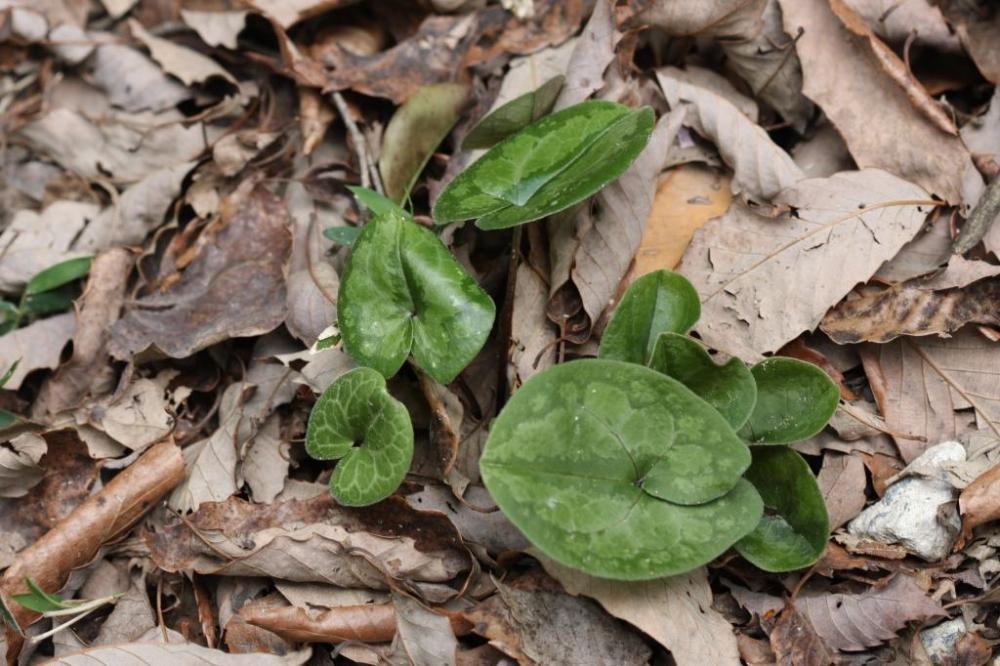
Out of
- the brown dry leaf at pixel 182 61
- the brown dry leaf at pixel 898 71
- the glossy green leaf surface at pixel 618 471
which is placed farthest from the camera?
the brown dry leaf at pixel 182 61

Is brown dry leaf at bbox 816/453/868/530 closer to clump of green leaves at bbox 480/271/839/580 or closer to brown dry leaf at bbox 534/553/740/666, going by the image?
clump of green leaves at bbox 480/271/839/580

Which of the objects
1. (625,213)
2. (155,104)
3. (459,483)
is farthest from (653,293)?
(155,104)

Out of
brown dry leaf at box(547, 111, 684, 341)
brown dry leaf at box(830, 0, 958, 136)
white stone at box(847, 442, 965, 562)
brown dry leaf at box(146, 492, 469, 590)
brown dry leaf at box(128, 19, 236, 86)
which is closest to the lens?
white stone at box(847, 442, 965, 562)

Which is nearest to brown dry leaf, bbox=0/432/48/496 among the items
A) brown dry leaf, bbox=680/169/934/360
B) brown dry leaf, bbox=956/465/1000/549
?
brown dry leaf, bbox=680/169/934/360

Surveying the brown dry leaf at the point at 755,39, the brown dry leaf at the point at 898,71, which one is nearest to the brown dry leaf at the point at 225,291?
the brown dry leaf at the point at 755,39

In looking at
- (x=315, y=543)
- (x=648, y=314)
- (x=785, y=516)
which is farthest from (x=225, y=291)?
(x=785, y=516)

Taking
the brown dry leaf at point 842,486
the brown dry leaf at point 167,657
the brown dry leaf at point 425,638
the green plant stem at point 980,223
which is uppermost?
the green plant stem at point 980,223

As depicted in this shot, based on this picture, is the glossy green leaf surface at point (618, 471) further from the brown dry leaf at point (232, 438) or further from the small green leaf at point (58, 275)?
the small green leaf at point (58, 275)
